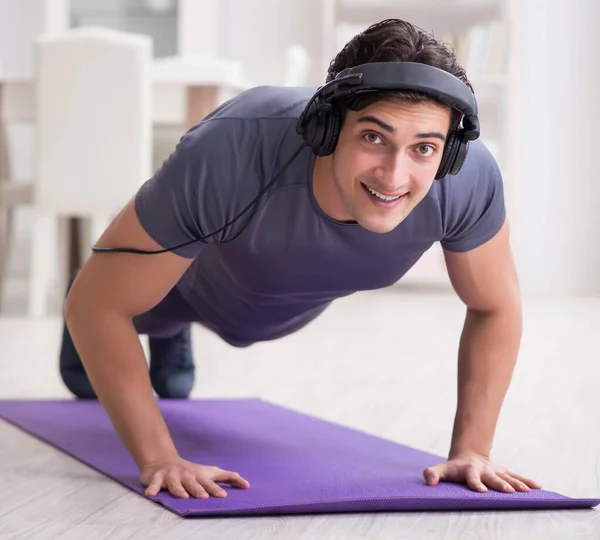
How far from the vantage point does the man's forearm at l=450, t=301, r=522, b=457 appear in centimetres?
175

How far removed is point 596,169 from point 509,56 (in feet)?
2.44

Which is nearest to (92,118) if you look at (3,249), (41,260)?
(41,260)

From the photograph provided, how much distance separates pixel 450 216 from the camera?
64.9 inches

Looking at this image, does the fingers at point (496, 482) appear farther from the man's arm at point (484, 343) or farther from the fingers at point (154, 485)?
the fingers at point (154, 485)

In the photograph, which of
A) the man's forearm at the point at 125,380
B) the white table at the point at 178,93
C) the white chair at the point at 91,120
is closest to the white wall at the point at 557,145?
the white table at the point at 178,93

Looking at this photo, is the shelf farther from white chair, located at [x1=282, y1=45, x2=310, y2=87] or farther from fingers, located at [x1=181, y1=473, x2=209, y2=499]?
fingers, located at [x1=181, y1=473, x2=209, y2=499]

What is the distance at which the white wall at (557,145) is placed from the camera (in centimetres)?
572

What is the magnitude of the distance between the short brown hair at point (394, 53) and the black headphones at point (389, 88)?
15 mm

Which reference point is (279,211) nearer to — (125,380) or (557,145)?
(125,380)

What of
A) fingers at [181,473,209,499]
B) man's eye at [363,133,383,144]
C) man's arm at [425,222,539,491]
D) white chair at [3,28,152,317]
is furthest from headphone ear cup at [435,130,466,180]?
white chair at [3,28,152,317]

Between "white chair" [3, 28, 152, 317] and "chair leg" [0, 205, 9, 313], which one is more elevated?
"white chair" [3, 28, 152, 317]

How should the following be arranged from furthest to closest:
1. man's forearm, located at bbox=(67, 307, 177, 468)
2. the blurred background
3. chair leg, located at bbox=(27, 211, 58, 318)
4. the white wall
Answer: the white wall < the blurred background < chair leg, located at bbox=(27, 211, 58, 318) < man's forearm, located at bbox=(67, 307, 177, 468)

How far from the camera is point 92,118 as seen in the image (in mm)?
4055

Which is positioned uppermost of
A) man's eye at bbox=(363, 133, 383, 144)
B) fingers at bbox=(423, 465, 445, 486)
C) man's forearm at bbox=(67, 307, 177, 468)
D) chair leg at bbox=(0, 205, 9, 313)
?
man's eye at bbox=(363, 133, 383, 144)
